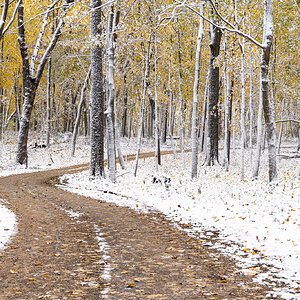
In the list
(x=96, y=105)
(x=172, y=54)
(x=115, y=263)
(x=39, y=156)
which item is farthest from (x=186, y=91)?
A: (x=115, y=263)

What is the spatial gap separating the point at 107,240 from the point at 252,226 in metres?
2.96

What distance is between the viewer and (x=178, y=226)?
7.11 metres

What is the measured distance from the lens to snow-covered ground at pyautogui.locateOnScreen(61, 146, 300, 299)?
183 inches

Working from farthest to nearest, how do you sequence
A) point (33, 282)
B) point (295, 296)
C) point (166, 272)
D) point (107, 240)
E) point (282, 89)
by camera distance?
1. point (282, 89)
2. point (107, 240)
3. point (166, 272)
4. point (33, 282)
5. point (295, 296)

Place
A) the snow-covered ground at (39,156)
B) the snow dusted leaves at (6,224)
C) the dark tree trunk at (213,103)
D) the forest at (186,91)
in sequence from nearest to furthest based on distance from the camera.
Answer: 1. the snow dusted leaves at (6,224)
2. the snow-covered ground at (39,156)
3. the forest at (186,91)
4. the dark tree trunk at (213,103)

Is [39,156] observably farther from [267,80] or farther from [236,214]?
[236,214]

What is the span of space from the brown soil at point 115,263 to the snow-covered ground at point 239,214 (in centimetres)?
44

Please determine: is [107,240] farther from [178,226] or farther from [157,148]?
[157,148]

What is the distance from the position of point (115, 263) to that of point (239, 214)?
3.88 meters

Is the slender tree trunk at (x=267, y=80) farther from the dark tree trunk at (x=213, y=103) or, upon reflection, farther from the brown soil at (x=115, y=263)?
the dark tree trunk at (x=213, y=103)

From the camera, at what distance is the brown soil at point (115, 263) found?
3.68 m

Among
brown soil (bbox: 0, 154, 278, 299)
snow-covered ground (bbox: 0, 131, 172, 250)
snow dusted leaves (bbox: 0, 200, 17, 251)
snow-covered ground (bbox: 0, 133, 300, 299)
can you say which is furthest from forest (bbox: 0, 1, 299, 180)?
brown soil (bbox: 0, 154, 278, 299)

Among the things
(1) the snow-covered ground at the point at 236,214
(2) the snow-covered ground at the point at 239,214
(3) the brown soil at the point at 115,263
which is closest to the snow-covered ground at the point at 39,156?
(1) the snow-covered ground at the point at 236,214

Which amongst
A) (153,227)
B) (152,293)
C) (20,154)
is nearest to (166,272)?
(152,293)
